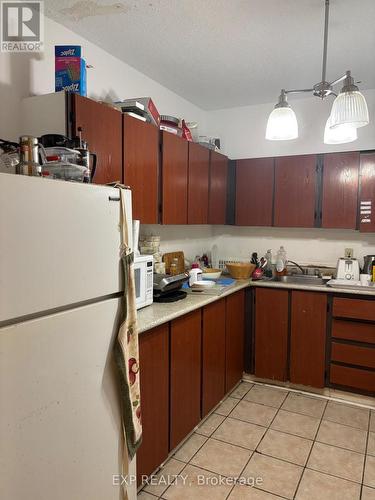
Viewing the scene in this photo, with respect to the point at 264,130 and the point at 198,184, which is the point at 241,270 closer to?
the point at 198,184

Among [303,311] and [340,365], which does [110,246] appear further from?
[340,365]

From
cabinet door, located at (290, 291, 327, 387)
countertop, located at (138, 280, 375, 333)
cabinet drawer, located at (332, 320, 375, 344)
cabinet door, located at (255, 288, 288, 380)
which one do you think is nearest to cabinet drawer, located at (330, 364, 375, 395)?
cabinet door, located at (290, 291, 327, 387)

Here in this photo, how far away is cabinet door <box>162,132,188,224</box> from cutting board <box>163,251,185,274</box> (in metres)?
0.43

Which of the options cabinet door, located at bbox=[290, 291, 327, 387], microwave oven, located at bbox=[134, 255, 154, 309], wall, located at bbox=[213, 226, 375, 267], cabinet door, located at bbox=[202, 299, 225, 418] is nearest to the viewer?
microwave oven, located at bbox=[134, 255, 154, 309]

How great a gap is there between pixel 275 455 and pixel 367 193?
2215 millimetres

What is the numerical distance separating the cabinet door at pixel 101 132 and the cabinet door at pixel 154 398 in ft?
2.93

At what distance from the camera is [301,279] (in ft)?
11.1

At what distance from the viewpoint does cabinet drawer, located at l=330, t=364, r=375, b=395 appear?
110 inches

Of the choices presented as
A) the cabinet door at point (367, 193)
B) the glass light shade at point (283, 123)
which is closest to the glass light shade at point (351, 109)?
the glass light shade at point (283, 123)

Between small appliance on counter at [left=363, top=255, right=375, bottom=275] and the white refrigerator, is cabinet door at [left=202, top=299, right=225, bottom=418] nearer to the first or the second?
the white refrigerator

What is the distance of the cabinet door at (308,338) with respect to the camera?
2.93 metres

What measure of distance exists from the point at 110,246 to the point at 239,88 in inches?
95.7

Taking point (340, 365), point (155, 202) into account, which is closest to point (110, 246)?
point (155, 202)

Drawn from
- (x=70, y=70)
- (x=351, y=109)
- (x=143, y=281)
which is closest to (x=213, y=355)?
(x=143, y=281)
